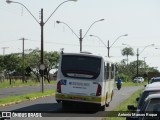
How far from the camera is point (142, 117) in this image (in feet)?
33.6

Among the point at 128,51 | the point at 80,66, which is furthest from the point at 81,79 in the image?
the point at 128,51

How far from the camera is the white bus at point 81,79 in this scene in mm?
23781

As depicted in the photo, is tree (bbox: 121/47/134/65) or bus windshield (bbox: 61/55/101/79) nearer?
bus windshield (bbox: 61/55/101/79)

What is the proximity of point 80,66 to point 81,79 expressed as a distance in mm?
623

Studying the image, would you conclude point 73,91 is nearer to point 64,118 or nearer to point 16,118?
point 64,118

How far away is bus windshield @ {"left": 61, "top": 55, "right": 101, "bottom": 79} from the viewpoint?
23.9 metres

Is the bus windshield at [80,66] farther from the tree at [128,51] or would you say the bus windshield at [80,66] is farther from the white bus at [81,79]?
the tree at [128,51]

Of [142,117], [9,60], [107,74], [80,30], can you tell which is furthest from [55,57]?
[142,117]

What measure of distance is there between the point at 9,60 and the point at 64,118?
101717 millimetres

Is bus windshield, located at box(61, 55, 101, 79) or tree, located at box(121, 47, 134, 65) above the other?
tree, located at box(121, 47, 134, 65)

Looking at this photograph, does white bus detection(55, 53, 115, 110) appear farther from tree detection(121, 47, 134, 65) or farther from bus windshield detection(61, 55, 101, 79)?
tree detection(121, 47, 134, 65)

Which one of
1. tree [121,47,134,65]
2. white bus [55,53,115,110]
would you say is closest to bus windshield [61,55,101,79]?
white bus [55,53,115,110]

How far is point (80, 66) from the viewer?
23938mm

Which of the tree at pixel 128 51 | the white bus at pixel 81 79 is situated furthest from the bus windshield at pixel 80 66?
the tree at pixel 128 51
